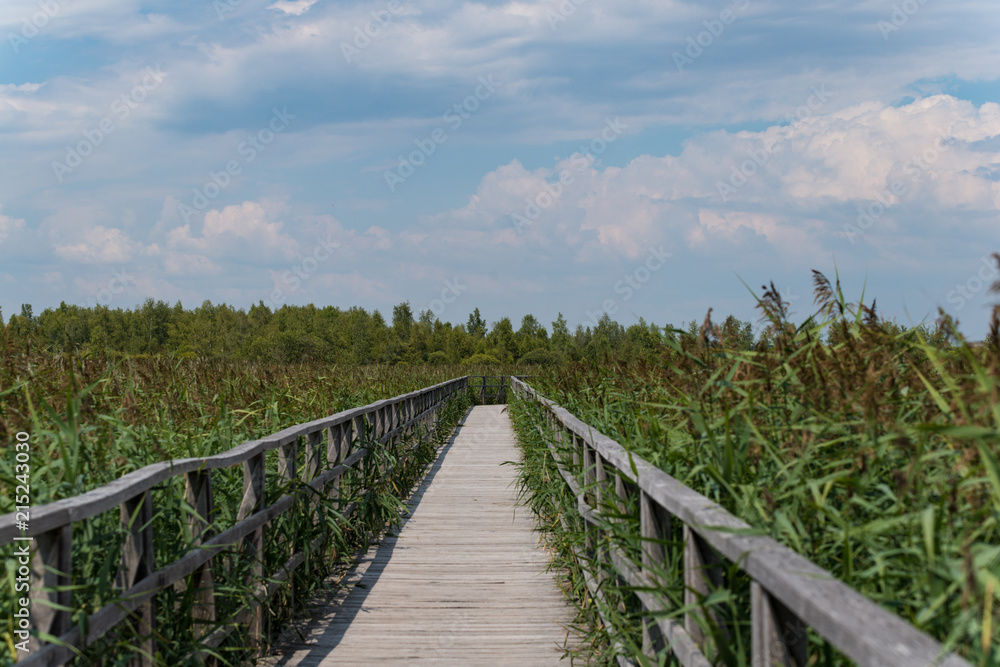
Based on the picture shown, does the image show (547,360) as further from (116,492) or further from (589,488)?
(116,492)

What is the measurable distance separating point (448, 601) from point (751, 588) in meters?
3.38

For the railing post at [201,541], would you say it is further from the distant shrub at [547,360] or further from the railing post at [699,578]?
the distant shrub at [547,360]

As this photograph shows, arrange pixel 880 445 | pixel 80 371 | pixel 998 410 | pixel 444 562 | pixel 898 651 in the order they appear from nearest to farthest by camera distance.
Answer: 1. pixel 898 651
2. pixel 998 410
3. pixel 880 445
4. pixel 80 371
5. pixel 444 562

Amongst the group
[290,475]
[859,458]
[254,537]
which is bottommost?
[254,537]

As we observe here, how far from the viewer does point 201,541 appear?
3.22 metres

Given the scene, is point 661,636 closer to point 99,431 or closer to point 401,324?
point 99,431

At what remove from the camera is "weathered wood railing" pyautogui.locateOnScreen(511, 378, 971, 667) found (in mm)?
1281

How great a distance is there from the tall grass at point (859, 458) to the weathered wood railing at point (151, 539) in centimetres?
189

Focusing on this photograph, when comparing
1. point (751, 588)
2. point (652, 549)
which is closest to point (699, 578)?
point (751, 588)

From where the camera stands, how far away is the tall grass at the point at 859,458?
1542mm

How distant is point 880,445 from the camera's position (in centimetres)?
213

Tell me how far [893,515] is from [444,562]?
4.25 meters

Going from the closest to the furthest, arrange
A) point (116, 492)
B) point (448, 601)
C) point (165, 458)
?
point (116, 492)
point (165, 458)
point (448, 601)

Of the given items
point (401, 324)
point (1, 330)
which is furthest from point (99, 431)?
point (401, 324)
